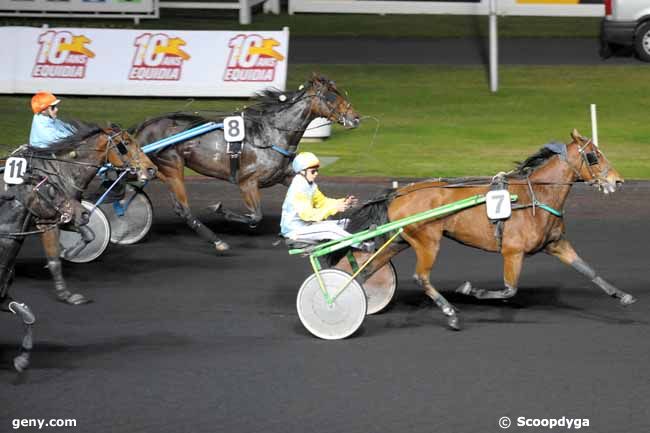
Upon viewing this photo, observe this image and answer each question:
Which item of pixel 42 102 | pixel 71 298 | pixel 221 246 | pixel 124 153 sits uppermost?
pixel 42 102

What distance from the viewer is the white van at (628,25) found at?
22.3m

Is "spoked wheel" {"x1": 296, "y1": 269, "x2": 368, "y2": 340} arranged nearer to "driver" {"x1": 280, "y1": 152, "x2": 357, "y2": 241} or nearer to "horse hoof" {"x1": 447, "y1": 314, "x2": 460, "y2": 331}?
"driver" {"x1": 280, "y1": 152, "x2": 357, "y2": 241}

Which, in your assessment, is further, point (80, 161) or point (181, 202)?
point (181, 202)

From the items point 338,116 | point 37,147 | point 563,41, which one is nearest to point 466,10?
point 563,41

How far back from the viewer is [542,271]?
36.5ft

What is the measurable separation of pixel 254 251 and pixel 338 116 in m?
1.69

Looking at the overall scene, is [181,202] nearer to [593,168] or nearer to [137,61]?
[593,168]

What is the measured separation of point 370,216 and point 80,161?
2.84 m

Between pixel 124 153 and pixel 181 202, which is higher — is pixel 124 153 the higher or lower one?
the higher one

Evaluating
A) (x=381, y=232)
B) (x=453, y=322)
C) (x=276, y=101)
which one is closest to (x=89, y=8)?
(x=276, y=101)

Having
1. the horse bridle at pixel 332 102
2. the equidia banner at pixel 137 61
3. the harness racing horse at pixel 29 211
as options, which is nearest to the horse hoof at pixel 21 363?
the harness racing horse at pixel 29 211

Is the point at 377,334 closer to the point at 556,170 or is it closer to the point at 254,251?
the point at 556,170

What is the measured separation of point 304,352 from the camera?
8.73m

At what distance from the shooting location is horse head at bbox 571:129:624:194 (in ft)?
29.8
